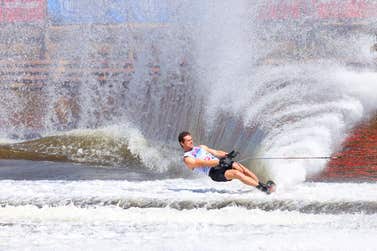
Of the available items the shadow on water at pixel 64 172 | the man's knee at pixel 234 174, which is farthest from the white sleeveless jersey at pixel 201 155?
the shadow on water at pixel 64 172

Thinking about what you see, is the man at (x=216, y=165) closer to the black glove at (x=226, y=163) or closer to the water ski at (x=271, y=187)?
the black glove at (x=226, y=163)

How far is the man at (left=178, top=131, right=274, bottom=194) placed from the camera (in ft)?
29.5

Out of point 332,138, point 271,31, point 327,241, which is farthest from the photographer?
point 271,31

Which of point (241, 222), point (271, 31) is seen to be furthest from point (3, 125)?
point (241, 222)

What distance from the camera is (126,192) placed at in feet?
30.9

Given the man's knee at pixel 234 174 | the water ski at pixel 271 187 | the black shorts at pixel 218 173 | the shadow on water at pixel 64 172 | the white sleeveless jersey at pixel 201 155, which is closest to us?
the water ski at pixel 271 187

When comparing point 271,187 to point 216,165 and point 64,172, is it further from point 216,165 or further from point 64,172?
point 64,172

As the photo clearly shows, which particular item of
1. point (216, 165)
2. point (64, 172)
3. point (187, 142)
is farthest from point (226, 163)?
point (64, 172)

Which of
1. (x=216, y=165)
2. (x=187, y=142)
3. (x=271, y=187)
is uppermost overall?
(x=187, y=142)

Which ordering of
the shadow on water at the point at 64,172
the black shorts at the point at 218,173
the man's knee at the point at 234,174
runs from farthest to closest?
the shadow on water at the point at 64,172 → the black shorts at the point at 218,173 → the man's knee at the point at 234,174

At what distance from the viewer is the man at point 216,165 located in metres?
8.98

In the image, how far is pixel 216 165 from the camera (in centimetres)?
915

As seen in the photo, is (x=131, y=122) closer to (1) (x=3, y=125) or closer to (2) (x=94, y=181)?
(1) (x=3, y=125)

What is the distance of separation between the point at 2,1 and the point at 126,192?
13661 mm
